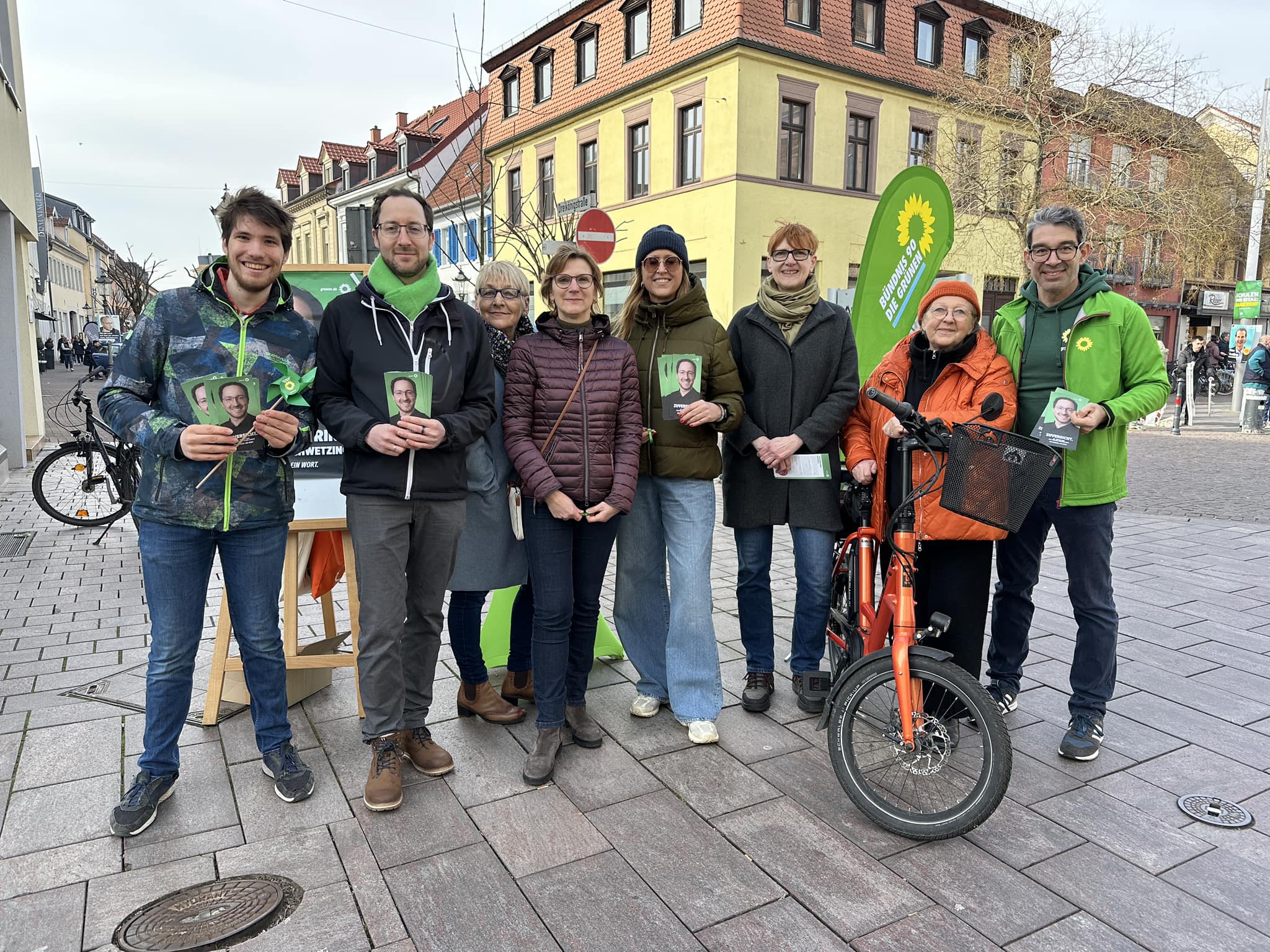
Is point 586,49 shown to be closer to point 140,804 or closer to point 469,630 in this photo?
point 469,630

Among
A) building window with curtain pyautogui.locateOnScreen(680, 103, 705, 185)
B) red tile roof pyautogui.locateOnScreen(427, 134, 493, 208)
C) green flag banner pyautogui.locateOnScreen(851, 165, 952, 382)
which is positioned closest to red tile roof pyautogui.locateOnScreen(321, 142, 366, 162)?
red tile roof pyautogui.locateOnScreen(427, 134, 493, 208)

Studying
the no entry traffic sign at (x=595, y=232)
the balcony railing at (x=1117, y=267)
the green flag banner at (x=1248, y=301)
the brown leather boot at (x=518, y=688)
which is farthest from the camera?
the balcony railing at (x=1117, y=267)

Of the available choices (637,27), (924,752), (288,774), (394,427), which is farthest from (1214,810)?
(637,27)

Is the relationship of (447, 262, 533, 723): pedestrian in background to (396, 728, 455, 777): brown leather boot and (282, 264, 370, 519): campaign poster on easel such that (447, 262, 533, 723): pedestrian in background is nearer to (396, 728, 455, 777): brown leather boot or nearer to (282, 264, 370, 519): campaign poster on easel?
(396, 728, 455, 777): brown leather boot

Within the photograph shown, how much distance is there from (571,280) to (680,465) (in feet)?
2.89

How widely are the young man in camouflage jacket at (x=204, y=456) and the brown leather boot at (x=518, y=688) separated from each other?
111cm

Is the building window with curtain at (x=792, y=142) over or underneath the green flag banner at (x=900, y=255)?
over

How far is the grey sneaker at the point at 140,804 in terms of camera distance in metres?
2.88

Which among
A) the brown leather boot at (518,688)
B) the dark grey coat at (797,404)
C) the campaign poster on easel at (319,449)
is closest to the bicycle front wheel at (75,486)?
the campaign poster on easel at (319,449)

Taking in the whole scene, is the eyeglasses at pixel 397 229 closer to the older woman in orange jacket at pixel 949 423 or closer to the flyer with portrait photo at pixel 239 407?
the flyer with portrait photo at pixel 239 407

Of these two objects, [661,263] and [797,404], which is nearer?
[661,263]

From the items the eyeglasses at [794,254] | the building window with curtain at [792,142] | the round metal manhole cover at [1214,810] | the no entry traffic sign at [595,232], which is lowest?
the round metal manhole cover at [1214,810]

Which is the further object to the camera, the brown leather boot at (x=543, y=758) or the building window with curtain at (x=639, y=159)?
the building window with curtain at (x=639, y=159)

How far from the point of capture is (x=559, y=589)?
339 cm
